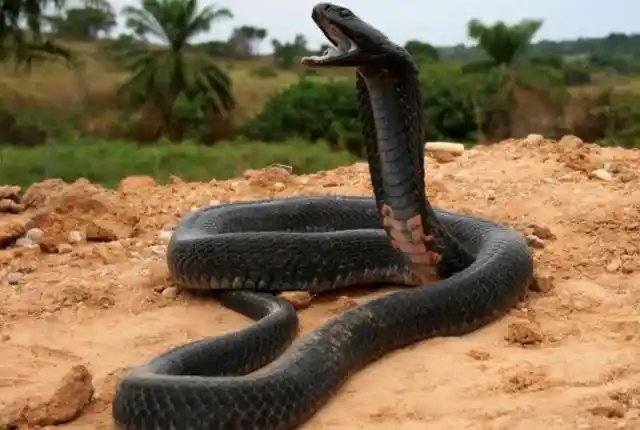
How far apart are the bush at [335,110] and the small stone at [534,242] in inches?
1162

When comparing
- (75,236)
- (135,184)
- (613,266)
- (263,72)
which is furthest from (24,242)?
(263,72)

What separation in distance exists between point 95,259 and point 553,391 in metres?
3.86

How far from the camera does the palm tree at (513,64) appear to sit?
35.2 m

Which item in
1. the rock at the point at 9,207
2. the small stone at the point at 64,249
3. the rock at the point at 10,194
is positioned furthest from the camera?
the rock at the point at 10,194

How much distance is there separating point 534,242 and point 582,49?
4922 cm

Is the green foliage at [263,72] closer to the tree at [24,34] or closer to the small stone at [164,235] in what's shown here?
the tree at [24,34]

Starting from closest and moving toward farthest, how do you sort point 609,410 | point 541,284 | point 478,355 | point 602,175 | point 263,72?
point 609,410
point 478,355
point 541,284
point 602,175
point 263,72

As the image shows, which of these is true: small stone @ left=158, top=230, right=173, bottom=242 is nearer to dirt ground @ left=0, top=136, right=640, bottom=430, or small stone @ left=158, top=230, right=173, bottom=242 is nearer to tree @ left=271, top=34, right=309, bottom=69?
dirt ground @ left=0, top=136, right=640, bottom=430

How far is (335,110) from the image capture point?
3969 centimetres

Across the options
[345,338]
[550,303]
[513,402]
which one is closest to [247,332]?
[345,338]

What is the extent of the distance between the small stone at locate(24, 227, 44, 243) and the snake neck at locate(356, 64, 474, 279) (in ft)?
10.6

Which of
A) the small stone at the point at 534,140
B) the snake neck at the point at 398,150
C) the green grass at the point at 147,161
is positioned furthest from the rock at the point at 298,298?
the green grass at the point at 147,161

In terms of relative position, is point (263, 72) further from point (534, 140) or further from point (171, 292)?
point (171, 292)

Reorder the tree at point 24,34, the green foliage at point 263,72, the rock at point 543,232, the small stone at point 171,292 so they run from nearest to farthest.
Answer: the small stone at point 171,292 < the rock at point 543,232 < the tree at point 24,34 < the green foliage at point 263,72
